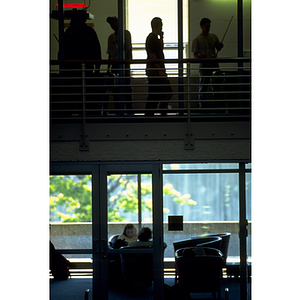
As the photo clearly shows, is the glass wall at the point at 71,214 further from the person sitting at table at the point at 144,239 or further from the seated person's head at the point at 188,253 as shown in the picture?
the seated person's head at the point at 188,253

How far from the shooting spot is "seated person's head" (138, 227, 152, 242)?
16.6 feet

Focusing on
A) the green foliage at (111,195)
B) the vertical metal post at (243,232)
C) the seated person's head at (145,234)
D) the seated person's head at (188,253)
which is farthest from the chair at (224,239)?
the seated person's head at (145,234)

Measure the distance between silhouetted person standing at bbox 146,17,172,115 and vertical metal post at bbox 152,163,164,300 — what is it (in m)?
0.89

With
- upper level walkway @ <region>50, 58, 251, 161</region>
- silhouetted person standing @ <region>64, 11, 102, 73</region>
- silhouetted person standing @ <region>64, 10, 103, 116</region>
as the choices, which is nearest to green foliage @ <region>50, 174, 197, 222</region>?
upper level walkway @ <region>50, 58, 251, 161</region>

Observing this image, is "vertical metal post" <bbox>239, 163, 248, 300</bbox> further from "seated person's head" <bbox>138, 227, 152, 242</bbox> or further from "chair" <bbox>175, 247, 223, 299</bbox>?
"seated person's head" <bbox>138, 227, 152, 242</bbox>

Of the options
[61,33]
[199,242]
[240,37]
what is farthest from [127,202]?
[240,37]

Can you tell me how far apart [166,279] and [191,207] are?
1021 millimetres

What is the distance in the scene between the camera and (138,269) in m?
5.02

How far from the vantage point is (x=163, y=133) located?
4805 mm

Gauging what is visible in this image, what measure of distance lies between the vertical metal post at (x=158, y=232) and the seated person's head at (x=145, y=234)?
7 centimetres

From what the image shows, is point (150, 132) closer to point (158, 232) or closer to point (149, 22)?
point (158, 232)
